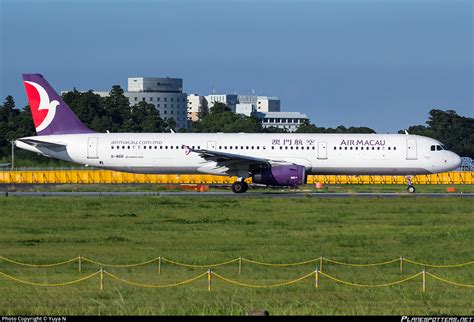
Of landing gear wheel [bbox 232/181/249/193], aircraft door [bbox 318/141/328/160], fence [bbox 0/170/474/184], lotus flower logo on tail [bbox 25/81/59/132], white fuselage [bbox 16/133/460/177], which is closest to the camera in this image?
landing gear wheel [bbox 232/181/249/193]

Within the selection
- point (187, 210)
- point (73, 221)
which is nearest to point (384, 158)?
point (187, 210)

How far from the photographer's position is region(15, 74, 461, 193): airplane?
60344 millimetres

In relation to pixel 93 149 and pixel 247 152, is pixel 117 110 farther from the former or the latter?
pixel 247 152

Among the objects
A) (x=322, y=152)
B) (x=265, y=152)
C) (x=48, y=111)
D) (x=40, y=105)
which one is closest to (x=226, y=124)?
(x=40, y=105)

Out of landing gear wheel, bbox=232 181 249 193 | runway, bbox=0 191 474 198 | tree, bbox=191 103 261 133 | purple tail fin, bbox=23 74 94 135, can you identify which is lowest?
runway, bbox=0 191 474 198

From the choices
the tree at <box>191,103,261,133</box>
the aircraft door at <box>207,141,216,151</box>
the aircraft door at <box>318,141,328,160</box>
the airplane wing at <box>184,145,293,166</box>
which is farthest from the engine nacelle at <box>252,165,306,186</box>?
the tree at <box>191,103,261,133</box>

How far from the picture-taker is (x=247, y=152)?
200ft

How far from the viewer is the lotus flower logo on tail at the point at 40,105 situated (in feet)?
207

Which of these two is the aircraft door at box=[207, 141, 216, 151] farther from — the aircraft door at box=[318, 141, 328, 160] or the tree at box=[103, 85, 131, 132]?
the tree at box=[103, 85, 131, 132]

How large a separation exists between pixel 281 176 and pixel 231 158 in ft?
10.7

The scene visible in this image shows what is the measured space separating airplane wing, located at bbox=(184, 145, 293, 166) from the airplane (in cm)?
21

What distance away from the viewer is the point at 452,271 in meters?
29.5

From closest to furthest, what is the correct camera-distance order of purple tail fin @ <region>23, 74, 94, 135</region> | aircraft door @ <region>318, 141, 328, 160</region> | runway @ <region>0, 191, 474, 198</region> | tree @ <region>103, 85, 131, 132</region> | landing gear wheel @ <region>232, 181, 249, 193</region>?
runway @ <region>0, 191, 474, 198</region>
landing gear wheel @ <region>232, 181, 249, 193</region>
aircraft door @ <region>318, 141, 328, 160</region>
purple tail fin @ <region>23, 74, 94, 135</region>
tree @ <region>103, 85, 131, 132</region>

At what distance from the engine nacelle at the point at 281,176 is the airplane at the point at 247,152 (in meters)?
1.42
